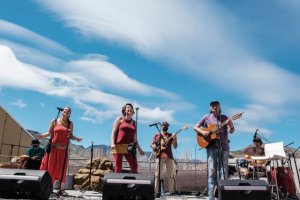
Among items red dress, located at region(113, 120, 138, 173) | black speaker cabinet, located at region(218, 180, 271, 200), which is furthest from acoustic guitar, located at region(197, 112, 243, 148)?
black speaker cabinet, located at region(218, 180, 271, 200)

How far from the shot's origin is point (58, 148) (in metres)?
6.38

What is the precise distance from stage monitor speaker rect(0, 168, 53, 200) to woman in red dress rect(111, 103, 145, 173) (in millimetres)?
1626

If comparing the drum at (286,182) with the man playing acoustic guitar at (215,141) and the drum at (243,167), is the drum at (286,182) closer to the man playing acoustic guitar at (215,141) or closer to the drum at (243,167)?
the drum at (243,167)

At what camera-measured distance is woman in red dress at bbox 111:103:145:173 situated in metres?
5.62

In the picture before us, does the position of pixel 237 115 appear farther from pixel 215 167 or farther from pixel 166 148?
pixel 166 148

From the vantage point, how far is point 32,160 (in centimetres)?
706

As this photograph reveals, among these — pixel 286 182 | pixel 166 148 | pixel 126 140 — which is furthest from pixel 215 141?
pixel 286 182

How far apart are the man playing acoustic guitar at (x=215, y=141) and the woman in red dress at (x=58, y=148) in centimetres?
223

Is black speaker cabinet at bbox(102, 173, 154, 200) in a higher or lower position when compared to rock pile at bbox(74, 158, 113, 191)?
lower

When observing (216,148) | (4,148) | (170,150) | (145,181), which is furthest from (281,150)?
(4,148)

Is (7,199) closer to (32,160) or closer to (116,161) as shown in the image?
(116,161)

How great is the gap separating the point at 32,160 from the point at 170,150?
2.96 m

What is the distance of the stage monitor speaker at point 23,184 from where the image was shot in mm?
4020

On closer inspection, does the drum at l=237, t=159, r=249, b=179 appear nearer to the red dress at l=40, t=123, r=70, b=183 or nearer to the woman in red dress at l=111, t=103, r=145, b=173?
the woman in red dress at l=111, t=103, r=145, b=173
